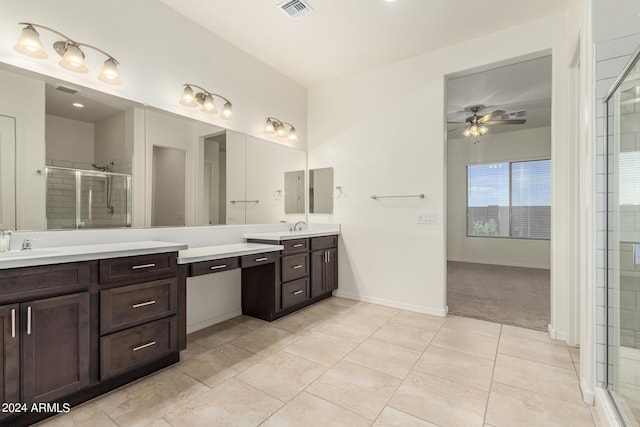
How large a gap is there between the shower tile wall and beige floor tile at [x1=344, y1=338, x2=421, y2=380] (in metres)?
1.11

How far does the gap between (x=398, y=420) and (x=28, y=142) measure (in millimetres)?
2781

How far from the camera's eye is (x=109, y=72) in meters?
2.19

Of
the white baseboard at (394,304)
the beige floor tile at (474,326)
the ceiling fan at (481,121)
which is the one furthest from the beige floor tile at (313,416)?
the ceiling fan at (481,121)

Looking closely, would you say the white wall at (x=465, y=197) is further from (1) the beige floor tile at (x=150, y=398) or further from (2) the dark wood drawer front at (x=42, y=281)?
(2) the dark wood drawer front at (x=42, y=281)

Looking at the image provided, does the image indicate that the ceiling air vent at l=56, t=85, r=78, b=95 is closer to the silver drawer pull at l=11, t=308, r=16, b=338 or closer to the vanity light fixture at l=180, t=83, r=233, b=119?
the vanity light fixture at l=180, t=83, r=233, b=119

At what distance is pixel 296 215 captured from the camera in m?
4.12

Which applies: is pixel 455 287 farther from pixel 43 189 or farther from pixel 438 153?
pixel 43 189

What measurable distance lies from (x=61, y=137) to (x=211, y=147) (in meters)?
1.20

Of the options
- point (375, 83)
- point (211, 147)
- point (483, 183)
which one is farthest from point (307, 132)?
point (483, 183)

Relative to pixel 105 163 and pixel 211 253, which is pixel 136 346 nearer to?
pixel 211 253

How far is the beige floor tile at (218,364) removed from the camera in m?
2.05

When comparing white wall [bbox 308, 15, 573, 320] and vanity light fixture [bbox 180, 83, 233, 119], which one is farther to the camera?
white wall [bbox 308, 15, 573, 320]

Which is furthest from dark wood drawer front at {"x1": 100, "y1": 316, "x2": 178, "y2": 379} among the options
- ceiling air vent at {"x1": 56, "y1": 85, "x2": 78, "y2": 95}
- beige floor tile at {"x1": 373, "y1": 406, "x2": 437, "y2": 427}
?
ceiling air vent at {"x1": 56, "y1": 85, "x2": 78, "y2": 95}

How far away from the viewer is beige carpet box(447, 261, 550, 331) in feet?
10.9
